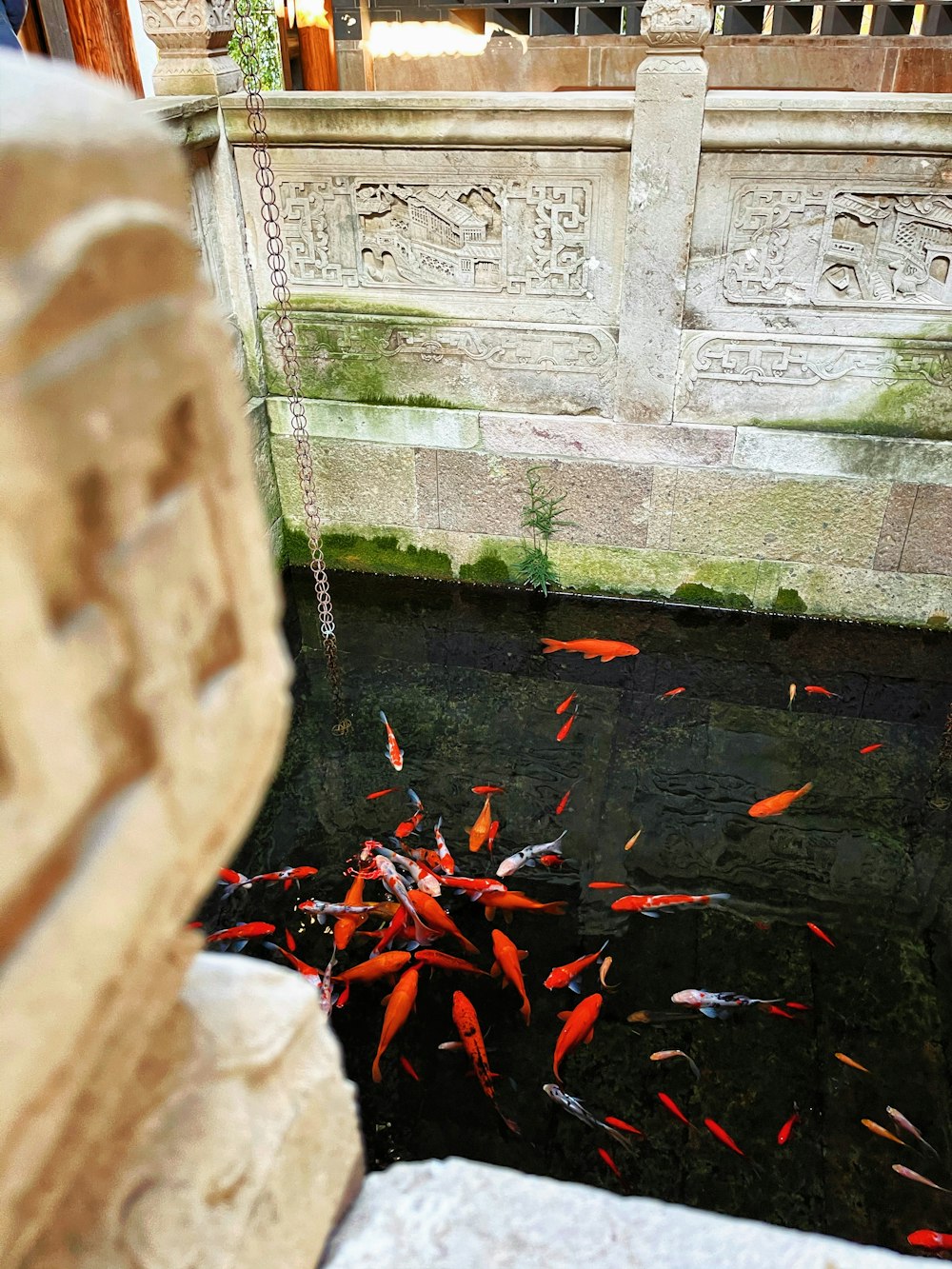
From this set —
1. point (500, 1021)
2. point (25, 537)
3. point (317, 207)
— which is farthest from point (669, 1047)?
point (317, 207)

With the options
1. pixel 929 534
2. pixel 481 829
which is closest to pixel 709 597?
pixel 929 534

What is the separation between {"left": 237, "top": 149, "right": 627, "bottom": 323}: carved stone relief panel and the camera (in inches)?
135

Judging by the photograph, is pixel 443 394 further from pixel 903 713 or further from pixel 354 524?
pixel 903 713

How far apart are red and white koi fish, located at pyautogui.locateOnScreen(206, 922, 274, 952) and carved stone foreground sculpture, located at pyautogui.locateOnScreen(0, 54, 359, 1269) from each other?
70.2 inches

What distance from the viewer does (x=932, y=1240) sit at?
1951 millimetres

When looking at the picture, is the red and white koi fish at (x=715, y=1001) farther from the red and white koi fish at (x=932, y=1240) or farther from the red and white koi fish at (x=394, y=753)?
the red and white koi fish at (x=394, y=753)

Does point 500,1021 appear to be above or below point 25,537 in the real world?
below

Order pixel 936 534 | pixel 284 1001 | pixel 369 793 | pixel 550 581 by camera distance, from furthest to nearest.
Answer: pixel 550 581, pixel 936 534, pixel 369 793, pixel 284 1001

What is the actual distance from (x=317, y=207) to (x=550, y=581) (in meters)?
1.85

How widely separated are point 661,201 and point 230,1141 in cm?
334

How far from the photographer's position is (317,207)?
3.66m

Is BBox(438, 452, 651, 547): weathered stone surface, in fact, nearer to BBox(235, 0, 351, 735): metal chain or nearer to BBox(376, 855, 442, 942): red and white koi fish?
BBox(235, 0, 351, 735): metal chain

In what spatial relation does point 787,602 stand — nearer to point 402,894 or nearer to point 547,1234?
point 402,894

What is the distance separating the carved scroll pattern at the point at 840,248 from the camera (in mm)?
3223
